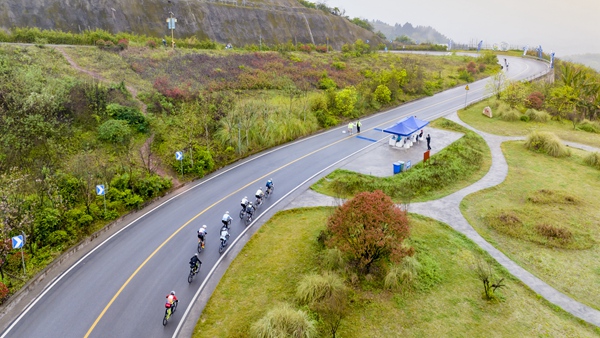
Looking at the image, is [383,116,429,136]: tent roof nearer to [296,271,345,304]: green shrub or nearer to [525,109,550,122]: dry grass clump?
[296,271,345,304]: green shrub

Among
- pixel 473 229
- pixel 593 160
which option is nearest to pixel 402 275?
pixel 473 229

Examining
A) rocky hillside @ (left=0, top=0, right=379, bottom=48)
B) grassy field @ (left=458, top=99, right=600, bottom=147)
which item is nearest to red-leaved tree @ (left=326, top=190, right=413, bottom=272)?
grassy field @ (left=458, top=99, right=600, bottom=147)

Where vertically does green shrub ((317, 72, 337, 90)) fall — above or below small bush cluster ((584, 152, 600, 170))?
above

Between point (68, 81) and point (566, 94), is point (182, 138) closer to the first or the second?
point (68, 81)

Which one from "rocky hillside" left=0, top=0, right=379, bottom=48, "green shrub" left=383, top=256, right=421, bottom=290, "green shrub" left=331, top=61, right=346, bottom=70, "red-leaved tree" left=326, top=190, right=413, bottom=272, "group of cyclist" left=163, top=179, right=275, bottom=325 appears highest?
"rocky hillside" left=0, top=0, right=379, bottom=48

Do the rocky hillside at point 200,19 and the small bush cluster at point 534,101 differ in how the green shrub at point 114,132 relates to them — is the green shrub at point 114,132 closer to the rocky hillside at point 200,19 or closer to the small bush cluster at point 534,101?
the rocky hillside at point 200,19

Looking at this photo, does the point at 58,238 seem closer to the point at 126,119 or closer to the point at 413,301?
the point at 126,119

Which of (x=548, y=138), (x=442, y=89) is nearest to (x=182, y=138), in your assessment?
(x=548, y=138)
